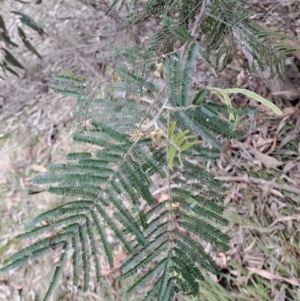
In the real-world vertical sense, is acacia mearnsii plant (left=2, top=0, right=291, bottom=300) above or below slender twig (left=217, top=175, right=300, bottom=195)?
above

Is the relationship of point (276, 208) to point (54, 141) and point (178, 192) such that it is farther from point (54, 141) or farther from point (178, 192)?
point (54, 141)

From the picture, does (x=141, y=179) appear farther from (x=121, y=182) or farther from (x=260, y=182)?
(x=260, y=182)

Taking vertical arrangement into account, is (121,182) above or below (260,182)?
above

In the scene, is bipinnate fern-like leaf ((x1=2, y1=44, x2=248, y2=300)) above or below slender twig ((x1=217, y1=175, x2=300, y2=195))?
above

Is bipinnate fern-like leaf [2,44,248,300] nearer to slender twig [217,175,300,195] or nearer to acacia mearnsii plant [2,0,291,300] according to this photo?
acacia mearnsii plant [2,0,291,300]

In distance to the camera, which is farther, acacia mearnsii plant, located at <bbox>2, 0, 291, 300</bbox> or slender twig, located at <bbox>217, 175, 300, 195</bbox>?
slender twig, located at <bbox>217, 175, 300, 195</bbox>

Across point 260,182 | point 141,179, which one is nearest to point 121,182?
point 141,179

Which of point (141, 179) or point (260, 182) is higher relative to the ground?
point (141, 179)

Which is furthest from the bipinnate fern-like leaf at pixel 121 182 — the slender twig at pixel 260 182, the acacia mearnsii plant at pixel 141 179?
the slender twig at pixel 260 182

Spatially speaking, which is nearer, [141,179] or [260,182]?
[141,179]

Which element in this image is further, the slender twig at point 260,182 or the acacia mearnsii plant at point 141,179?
the slender twig at point 260,182

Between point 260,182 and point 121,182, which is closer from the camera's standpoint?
point 121,182

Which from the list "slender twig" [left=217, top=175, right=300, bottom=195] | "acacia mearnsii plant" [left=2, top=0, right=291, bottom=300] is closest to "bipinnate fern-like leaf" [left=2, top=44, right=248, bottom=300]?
"acacia mearnsii plant" [left=2, top=0, right=291, bottom=300]

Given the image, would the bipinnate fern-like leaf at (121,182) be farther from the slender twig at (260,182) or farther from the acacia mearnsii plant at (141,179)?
the slender twig at (260,182)
